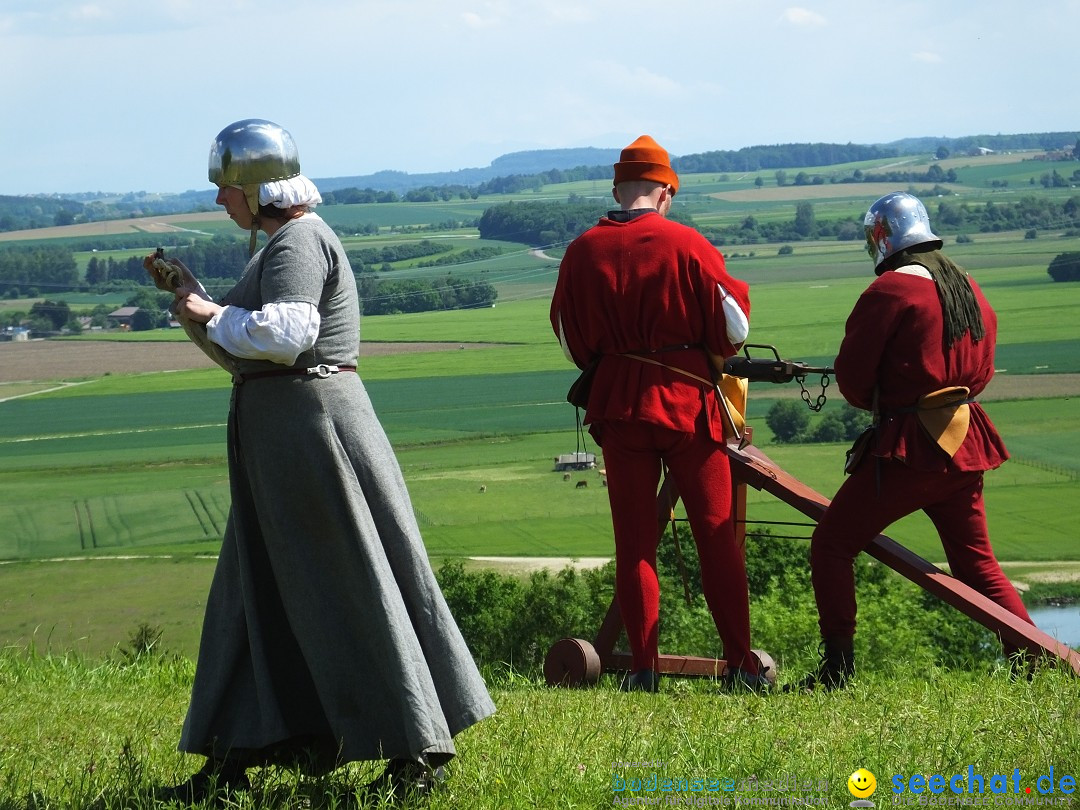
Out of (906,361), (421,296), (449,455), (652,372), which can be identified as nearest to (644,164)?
(652,372)

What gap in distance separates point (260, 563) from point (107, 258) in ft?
469

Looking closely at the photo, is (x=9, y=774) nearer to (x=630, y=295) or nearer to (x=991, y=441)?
(x=630, y=295)

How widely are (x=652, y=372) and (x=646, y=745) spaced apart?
1.67 meters

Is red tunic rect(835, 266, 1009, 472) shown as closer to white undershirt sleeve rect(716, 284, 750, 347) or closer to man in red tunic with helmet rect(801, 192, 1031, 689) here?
man in red tunic with helmet rect(801, 192, 1031, 689)

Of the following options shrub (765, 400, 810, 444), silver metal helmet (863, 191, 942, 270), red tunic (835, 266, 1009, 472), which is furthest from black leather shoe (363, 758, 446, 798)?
shrub (765, 400, 810, 444)

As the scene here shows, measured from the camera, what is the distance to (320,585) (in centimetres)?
359

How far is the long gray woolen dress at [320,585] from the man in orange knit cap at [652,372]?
162 centimetres

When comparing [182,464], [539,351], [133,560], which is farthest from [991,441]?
[539,351]

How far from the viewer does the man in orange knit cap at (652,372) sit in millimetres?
5047

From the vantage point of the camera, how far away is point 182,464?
6412 cm

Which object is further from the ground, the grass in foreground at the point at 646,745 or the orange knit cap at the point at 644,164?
the orange knit cap at the point at 644,164

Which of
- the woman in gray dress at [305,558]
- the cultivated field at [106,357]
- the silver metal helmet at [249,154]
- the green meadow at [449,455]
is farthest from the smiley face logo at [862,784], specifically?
the cultivated field at [106,357]

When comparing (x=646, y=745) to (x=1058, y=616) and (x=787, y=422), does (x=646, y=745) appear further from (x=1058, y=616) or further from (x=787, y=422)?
(x=787, y=422)

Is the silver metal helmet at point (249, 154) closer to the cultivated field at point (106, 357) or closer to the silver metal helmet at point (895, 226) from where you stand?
the silver metal helmet at point (895, 226)
